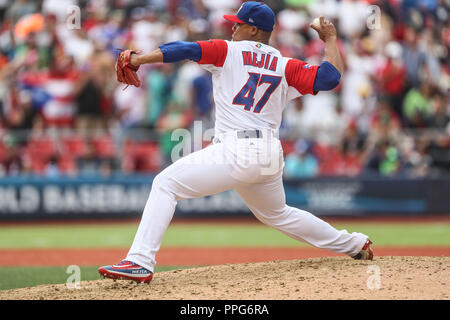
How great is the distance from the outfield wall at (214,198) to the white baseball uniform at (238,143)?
7680 millimetres

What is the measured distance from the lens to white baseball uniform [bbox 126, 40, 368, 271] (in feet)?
17.5

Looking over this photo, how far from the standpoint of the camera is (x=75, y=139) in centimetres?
1300

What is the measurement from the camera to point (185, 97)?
546 inches

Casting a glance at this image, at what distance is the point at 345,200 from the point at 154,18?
6.01 meters

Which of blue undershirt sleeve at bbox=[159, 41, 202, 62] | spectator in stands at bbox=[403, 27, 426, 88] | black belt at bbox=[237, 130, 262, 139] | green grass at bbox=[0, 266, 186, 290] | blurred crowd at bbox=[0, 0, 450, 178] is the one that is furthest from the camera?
spectator in stands at bbox=[403, 27, 426, 88]

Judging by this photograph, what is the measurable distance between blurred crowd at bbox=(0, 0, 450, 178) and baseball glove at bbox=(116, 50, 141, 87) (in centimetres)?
747

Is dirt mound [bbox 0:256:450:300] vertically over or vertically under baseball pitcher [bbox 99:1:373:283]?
under

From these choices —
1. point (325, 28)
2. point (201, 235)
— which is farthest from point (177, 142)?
point (325, 28)

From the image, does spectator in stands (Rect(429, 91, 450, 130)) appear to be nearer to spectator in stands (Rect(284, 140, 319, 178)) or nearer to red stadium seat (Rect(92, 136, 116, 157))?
spectator in stands (Rect(284, 140, 319, 178))

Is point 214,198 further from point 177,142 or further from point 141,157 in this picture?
point 141,157

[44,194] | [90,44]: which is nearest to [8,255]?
[44,194]

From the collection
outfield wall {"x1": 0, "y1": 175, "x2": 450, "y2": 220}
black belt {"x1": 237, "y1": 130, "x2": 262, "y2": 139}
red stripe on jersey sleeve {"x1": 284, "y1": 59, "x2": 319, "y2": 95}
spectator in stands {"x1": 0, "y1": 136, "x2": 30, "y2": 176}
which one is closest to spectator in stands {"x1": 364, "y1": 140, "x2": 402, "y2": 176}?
outfield wall {"x1": 0, "y1": 175, "x2": 450, "y2": 220}

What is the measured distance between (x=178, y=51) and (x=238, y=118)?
0.72 meters

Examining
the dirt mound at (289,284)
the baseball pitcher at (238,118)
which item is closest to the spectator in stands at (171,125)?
the dirt mound at (289,284)
